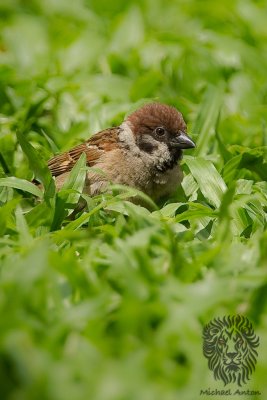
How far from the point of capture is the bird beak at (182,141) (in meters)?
4.19

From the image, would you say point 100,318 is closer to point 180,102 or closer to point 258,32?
point 180,102

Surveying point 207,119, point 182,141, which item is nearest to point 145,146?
point 182,141

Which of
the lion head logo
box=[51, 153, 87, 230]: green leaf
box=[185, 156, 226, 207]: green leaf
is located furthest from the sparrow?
the lion head logo

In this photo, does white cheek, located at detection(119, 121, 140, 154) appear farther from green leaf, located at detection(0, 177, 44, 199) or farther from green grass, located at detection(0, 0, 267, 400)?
green leaf, located at detection(0, 177, 44, 199)

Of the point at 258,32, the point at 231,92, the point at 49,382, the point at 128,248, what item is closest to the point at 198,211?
the point at 128,248

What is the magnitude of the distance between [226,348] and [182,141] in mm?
1569

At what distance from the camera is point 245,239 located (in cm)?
348

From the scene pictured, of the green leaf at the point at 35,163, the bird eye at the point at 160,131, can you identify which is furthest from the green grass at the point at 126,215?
the bird eye at the point at 160,131

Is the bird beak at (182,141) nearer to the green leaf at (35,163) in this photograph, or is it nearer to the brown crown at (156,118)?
the brown crown at (156,118)

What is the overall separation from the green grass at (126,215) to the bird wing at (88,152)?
0.66 ft

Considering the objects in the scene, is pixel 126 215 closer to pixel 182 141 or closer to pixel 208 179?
pixel 208 179

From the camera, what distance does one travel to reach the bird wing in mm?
4324

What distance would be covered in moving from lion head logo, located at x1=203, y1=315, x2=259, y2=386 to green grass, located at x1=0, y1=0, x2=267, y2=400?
0.14 feet

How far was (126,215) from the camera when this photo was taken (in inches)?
142
